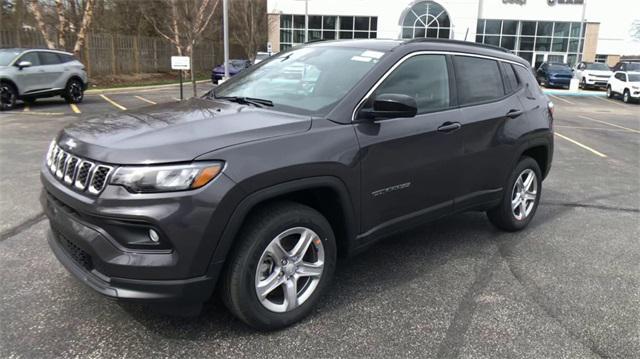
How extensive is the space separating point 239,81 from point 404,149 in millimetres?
1569

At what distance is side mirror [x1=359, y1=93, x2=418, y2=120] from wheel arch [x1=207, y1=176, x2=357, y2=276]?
53 centimetres

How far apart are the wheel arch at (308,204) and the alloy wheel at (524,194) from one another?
2248 mm

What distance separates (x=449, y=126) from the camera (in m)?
4.00

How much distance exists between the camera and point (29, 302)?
11.1 ft

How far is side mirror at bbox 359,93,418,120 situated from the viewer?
3260mm

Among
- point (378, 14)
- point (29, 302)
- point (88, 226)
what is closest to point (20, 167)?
point (29, 302)

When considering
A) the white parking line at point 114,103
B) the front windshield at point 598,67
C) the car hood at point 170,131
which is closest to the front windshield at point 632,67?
the front windshield at point 598,67

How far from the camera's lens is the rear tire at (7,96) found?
1347 cm

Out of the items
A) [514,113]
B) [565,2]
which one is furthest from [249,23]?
[514,113]

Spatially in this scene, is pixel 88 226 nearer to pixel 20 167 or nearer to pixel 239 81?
pixel 239 81

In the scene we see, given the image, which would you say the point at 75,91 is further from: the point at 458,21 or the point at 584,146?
the point at 458,21

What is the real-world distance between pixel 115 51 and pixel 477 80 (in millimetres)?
27609

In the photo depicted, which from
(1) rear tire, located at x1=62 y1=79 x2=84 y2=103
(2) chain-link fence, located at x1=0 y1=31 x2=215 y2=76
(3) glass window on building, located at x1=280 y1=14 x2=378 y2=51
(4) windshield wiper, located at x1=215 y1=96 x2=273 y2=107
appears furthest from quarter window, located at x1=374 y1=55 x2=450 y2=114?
(3) glass window on building, located at x1=280 y1=14 x2=378 y2=51

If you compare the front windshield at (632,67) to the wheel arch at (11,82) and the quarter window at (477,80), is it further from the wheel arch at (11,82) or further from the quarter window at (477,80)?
the wheel arch at (11,82)
